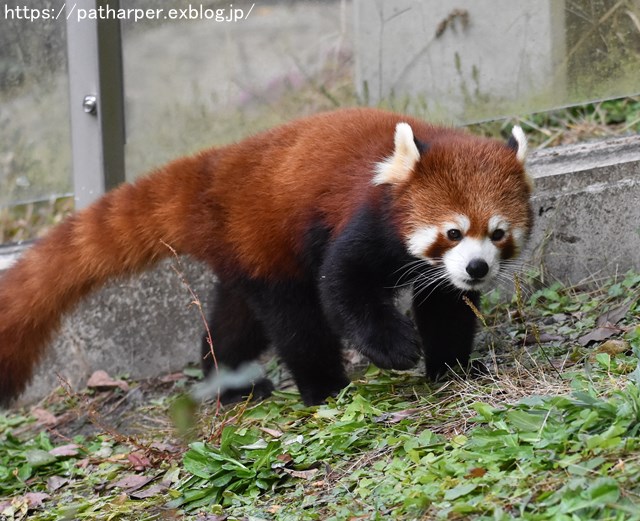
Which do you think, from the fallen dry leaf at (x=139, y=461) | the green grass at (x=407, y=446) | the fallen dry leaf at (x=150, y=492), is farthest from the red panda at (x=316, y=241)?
the fallen dry leaf at (x=150, y=492)

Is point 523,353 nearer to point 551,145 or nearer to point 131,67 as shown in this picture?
point 551,145

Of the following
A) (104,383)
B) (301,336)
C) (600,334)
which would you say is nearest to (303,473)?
(301,336)

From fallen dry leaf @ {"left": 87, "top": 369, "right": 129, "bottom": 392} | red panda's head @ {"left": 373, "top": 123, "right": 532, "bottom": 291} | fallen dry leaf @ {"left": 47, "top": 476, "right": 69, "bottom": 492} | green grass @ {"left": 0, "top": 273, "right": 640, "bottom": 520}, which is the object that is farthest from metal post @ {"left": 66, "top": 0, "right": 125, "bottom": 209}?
red panda's head @ {"left": 373, "top": 123, "right": 532, "bottom": 291}

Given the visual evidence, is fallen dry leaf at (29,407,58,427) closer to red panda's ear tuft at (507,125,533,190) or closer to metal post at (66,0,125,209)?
metal post at (66,0,125,209)

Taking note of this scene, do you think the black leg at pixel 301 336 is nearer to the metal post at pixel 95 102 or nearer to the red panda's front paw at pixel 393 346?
the red panda's front paw at pixel 393 346

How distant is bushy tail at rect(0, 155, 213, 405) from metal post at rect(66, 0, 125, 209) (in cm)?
74

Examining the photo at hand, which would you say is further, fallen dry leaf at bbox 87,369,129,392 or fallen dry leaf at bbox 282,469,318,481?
fallen dry leaf at bbox 87,369,129,392

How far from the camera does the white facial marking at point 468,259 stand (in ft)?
13.4

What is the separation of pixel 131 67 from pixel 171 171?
1116 mm

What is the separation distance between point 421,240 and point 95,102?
244 centimetres

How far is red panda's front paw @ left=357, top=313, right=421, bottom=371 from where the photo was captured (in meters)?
4.25

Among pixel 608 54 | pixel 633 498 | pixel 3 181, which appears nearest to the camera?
pixel 633 498

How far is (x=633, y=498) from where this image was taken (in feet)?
9.04

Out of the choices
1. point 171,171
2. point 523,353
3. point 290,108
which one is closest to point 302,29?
point 290,108
